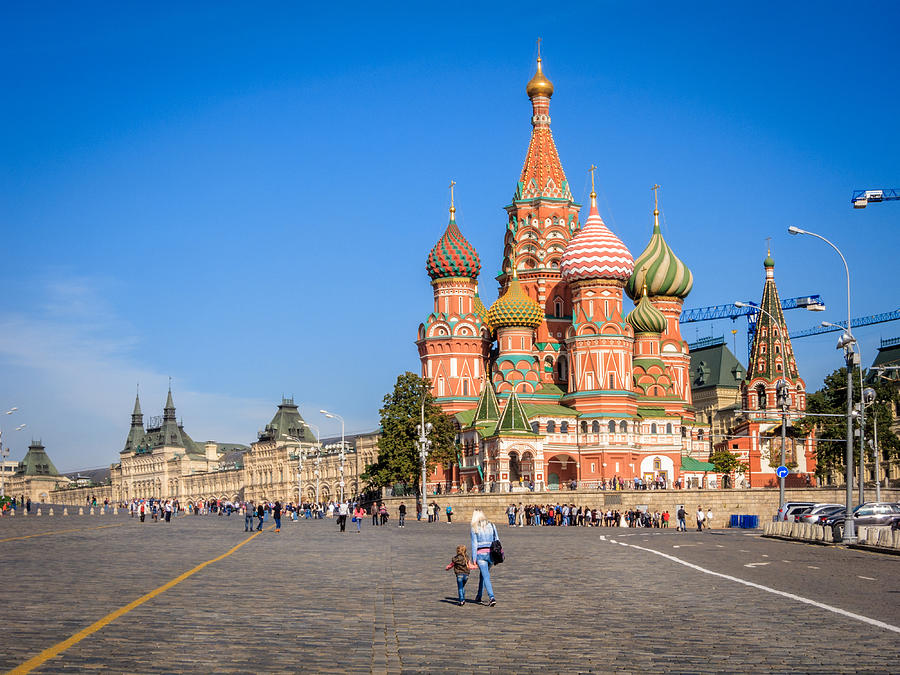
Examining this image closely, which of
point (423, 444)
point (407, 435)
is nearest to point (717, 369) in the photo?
point (407, 435)

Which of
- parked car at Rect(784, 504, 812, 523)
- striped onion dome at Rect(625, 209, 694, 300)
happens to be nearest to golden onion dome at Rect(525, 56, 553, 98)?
striped onion dome at Rect(625, 209, 694, 300)

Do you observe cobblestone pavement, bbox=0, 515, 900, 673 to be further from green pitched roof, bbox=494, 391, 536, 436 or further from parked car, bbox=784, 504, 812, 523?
green pitched roof, bbox=494, 391, 536, 436

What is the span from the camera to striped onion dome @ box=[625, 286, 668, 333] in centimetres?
9194

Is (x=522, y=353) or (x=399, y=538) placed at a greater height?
(x=522, y=353)

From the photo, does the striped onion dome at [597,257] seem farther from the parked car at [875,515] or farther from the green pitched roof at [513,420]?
the parked car at [875,515]

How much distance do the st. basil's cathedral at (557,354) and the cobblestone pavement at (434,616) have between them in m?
54.4

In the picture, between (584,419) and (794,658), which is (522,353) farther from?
(794,658)

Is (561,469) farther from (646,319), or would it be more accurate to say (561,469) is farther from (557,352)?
(646,319)

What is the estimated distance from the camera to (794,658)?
11227 millimetres

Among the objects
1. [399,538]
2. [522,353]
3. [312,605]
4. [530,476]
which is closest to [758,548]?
[399,538]

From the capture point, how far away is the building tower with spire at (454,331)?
88.5 metres

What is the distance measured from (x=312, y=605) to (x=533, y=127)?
85662 millimetres

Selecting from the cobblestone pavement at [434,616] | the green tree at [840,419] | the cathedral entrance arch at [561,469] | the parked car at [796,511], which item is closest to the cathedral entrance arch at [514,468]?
the cathedral entrance arch at [561,469]

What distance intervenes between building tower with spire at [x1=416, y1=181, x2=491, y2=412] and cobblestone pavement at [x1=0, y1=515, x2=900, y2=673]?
61089mm
